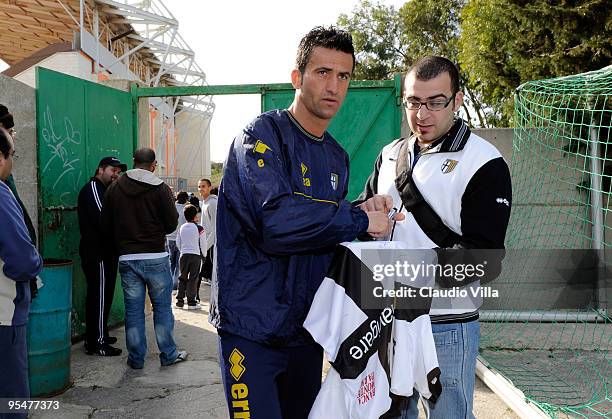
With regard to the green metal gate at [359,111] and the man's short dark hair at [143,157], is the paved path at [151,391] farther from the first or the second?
the green metal gate at [359,111]

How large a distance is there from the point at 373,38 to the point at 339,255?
69.5 ft

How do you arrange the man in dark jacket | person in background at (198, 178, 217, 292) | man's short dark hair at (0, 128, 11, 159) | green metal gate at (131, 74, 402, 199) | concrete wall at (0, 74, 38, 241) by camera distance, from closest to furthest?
man's short dark hair at (0, 128, 11, 159), concrete wall at (0, 74, 38, 241), the man in dark jacket, green metal gate at (131, 74, 402, 199), person in background at (198, 178, 217, 292)

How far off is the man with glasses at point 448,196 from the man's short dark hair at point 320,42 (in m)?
0.40

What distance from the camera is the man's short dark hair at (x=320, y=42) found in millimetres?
2043

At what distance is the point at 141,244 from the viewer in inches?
203

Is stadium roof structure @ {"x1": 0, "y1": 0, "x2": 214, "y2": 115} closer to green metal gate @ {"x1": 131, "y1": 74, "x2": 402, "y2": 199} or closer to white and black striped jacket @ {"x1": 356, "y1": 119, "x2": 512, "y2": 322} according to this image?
green metal gate @ {"x1": 131, "y1": 74, "x2": 402, "y2": 199}

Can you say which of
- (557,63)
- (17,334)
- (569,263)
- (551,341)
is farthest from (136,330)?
(557,63)

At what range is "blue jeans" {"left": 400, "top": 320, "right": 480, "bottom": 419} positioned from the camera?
2.16 meters

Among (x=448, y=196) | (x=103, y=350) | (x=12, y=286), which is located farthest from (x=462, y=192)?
(x=103, y=350)

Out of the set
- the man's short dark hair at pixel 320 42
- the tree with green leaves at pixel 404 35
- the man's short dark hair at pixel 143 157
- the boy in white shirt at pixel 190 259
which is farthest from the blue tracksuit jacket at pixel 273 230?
the tree with green leaves at pixel 404 35

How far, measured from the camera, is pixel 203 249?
332 inches

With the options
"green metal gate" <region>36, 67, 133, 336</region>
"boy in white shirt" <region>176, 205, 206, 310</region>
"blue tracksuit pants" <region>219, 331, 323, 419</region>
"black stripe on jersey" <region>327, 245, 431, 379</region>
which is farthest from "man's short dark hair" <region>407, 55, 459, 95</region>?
"boy in white shirt" <region>176, 205, 206, 310</region>

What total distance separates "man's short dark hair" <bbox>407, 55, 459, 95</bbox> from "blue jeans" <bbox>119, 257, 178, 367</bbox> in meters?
3.63

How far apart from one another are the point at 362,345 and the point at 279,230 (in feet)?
1.72
